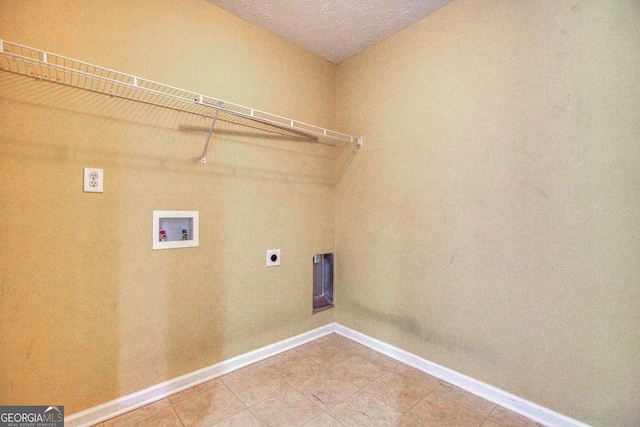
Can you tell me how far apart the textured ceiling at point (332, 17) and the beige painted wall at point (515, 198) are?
0.11 m

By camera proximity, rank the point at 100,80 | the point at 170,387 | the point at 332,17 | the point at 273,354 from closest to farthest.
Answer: the point at 100,80, the point at 170,387, the point at 332,17, the point at 273,354

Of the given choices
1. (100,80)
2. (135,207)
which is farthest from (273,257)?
(100,80)

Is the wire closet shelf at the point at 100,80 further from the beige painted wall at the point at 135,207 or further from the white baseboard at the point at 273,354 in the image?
the white baseboard at the point at 273,354

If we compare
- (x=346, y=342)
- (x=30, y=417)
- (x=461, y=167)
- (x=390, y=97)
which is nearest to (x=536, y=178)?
(x=461, y=167)

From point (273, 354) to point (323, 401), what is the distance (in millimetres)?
603

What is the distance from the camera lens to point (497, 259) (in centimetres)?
155

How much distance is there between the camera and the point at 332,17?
6.04 ft

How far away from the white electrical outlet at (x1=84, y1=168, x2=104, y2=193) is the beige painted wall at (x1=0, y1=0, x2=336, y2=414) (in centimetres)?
2

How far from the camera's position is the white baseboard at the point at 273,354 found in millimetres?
1363

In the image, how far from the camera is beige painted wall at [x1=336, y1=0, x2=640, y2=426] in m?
1.22

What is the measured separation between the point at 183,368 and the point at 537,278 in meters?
2.03

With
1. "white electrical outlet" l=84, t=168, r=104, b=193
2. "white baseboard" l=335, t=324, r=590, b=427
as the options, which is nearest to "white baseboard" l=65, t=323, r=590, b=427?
"white baseboard" l=335, t=324, r=590, b=427

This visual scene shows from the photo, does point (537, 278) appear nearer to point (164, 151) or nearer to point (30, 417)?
point (164, 151)

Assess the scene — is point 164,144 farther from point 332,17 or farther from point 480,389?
point 480,389
